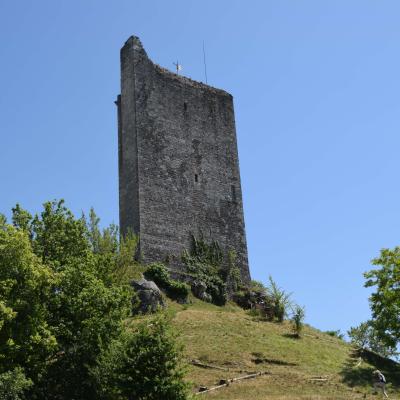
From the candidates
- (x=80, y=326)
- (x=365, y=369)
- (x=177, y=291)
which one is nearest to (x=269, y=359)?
(x=365, y=369)

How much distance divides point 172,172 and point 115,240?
748cm

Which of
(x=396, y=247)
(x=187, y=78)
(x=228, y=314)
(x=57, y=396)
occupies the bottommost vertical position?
Answer: (x=57, y=396)

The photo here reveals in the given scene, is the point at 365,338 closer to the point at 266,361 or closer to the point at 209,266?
the point at 209,266

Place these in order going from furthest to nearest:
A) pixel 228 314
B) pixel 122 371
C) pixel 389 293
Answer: pixel 228 314, pixel 389 293, pixel 122 371

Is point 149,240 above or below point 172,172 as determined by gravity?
below

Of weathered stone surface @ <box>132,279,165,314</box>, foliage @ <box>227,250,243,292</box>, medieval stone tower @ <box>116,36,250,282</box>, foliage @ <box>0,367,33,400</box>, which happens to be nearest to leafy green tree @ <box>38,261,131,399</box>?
foliage @ <box>0,367,33,400</box>

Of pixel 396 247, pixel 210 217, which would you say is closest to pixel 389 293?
pixel 396 247

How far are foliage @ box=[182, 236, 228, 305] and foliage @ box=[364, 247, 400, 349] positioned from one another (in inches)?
332

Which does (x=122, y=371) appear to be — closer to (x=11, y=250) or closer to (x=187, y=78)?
(x=11, y=250)

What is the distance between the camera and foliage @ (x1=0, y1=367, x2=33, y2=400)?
795 inches

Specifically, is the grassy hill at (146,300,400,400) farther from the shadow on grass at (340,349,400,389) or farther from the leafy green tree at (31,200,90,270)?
the leafy green tree at (31,200,90,270)

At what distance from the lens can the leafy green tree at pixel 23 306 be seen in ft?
72.0

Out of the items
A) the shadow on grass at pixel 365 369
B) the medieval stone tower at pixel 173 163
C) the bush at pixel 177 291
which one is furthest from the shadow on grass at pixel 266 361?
the medieval stone tower at pixel 173 163

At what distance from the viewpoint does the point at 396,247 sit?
33.7m
